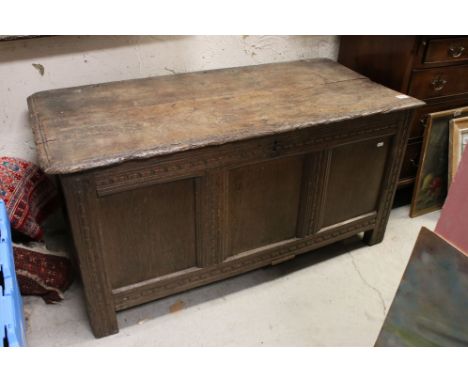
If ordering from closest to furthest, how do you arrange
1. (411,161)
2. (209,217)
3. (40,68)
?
(209,217) → (40,68) → (411,161)

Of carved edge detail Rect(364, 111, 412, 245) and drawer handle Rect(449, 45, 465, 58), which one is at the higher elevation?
drawer handle Rect(449, 45, 465, 58)

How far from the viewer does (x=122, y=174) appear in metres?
1.41

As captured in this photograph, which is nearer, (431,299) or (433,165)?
(431,299)

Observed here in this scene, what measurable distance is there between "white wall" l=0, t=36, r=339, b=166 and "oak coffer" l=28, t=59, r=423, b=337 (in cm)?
11

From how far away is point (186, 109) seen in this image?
1.65m

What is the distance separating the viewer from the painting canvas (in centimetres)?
93

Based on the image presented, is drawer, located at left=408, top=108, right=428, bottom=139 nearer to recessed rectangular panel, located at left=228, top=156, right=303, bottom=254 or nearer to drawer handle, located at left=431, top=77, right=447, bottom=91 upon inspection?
drawer handle, located at left=431, top=77, right=447, bottom=91

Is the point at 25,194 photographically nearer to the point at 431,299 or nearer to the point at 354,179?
the point at 354,179

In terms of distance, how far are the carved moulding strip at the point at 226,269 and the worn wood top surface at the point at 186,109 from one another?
547 mm

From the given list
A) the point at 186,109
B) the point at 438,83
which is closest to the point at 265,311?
the point at 186,109

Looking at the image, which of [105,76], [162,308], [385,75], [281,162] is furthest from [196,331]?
[385,75]

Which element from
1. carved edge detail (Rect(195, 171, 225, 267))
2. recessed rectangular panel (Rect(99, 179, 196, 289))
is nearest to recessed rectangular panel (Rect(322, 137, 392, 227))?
carved edge detail (Rect(195, 171, 225, 267))

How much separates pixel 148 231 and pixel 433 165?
1.52 meters

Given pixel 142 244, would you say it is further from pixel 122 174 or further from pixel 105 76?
pixel 105 76
